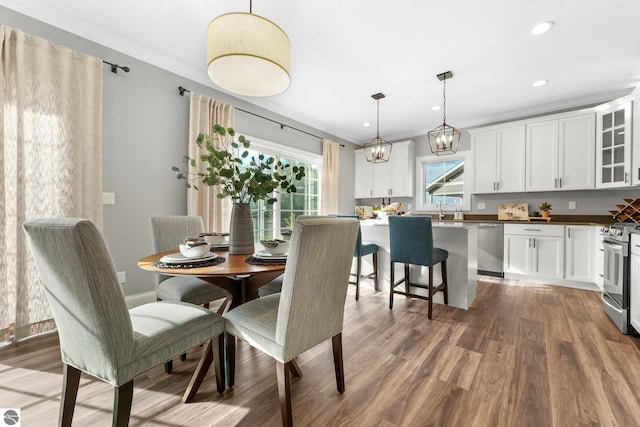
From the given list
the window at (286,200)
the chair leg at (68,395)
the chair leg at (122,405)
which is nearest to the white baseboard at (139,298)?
the window at (286,200)

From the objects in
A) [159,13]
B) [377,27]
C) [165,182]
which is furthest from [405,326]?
[159,13]

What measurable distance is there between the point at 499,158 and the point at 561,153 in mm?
751

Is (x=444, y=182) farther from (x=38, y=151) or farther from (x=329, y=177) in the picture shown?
(x=38, y=151)

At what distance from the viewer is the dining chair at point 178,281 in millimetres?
1807

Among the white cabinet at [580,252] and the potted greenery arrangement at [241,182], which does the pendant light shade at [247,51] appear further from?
the white cabinet at [580,252]

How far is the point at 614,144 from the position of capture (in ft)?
11.0

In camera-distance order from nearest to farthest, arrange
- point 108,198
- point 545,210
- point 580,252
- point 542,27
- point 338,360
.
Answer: point 338,360
point 542,27
point 108,198
point 580,252
point 545,210

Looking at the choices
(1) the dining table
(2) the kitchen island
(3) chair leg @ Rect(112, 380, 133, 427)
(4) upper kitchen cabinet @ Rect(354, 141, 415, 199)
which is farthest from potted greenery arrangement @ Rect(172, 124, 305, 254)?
(4) upper kitchen cabinet @ Rect(354, 141, 415, 199)

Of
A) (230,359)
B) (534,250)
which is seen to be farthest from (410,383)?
(534,250)

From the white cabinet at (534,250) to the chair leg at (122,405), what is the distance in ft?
15.2

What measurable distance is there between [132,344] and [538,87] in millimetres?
4845

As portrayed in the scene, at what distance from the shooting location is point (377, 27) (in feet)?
7.74

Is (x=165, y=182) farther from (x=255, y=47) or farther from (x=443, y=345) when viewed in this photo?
(x=443, y=345)

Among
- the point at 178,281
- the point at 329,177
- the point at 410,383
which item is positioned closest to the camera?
the point at 410,383
